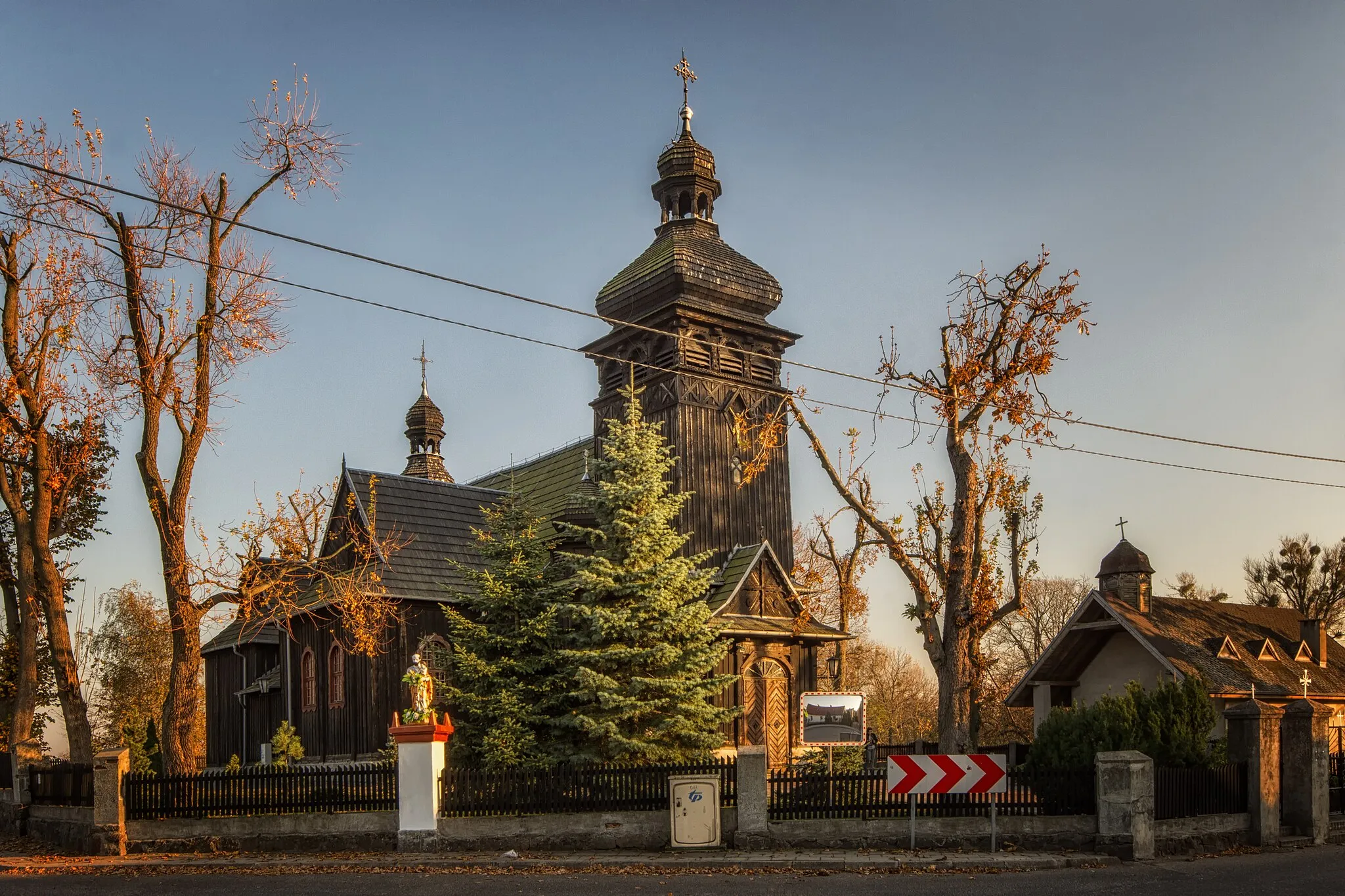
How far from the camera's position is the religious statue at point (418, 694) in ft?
60.7

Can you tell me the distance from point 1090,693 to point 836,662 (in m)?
7.03

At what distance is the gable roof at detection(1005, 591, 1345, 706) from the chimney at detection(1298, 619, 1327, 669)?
0.33 metres

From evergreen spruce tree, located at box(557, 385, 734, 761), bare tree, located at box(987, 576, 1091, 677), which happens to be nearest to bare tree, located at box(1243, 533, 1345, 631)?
bare tree, located at box(987, 576, 1091, 677)

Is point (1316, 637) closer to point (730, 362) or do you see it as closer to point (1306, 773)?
point (730, 362)

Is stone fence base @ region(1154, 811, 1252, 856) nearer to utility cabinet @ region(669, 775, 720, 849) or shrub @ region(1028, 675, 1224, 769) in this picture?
shrub @ region(1028, 675, 1224, 769)

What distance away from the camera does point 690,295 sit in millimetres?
33500

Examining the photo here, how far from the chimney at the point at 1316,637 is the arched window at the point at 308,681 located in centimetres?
2817

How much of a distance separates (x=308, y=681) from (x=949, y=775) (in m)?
19.4

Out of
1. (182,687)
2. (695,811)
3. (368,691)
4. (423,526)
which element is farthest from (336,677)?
(695,811)

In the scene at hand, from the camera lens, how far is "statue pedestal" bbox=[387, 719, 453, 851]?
17906 millimetres

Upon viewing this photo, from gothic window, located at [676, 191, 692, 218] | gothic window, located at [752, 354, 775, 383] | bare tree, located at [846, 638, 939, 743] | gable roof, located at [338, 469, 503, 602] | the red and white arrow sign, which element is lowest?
bare tree, located at [846, 638, 939, 743]

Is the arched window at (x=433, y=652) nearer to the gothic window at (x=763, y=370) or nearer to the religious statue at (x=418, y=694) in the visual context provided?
the religious statue at (x=418, y=694)

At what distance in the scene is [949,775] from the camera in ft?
55.2

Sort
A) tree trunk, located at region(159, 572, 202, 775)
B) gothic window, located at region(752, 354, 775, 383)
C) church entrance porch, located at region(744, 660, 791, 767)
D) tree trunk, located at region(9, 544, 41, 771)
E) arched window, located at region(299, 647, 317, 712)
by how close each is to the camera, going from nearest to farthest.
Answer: tree trunk, located at region(159, 572, 202, 775), tree trunk, located at region(9, 544, 41, 771), church entrance porch, located at region(744, 660, 791, 767), arched window, located at region(299, 647, 317, 712), gothic window, located at region(752, 354, 775, 383)
